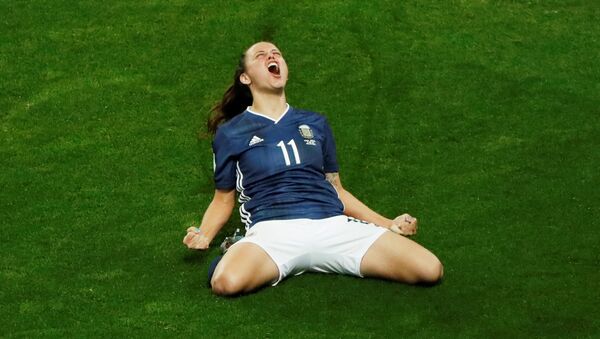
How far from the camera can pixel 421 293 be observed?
22.2 feet

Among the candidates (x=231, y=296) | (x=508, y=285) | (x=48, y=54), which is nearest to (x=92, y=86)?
(x=48, y=54)

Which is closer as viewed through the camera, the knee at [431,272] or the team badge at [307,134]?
the knee at [431,272]

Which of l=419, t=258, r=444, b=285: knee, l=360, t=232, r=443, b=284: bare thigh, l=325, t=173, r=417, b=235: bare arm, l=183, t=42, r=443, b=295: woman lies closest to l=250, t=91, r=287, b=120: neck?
l=183, t=42, r=443, b=295: woman

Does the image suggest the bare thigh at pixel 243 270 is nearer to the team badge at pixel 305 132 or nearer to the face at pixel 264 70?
the team badge at pixel 305 132

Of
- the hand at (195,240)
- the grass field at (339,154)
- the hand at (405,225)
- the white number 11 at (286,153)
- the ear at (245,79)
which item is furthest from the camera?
the ear at (245,79)

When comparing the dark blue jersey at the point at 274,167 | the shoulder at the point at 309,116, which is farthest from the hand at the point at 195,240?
the shoulder at the point at 309,116

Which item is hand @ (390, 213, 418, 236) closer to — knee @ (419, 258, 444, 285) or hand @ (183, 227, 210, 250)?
knee @ (419, 258, 444, 285)

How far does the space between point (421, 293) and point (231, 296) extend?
3.44 ft

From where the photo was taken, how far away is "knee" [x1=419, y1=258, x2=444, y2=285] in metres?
6.76

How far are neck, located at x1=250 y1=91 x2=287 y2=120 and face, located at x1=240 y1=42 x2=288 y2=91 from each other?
44 mm

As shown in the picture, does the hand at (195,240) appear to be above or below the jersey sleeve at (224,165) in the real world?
below

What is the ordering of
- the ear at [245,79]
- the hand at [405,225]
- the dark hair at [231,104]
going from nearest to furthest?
the hand at [405,225], the ear at [245,79], the dark hair at [231,104]

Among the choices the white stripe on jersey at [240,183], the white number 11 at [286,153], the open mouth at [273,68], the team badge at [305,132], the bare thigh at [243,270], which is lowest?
the bare thigh at [243,270]

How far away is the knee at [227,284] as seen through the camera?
262 inches
